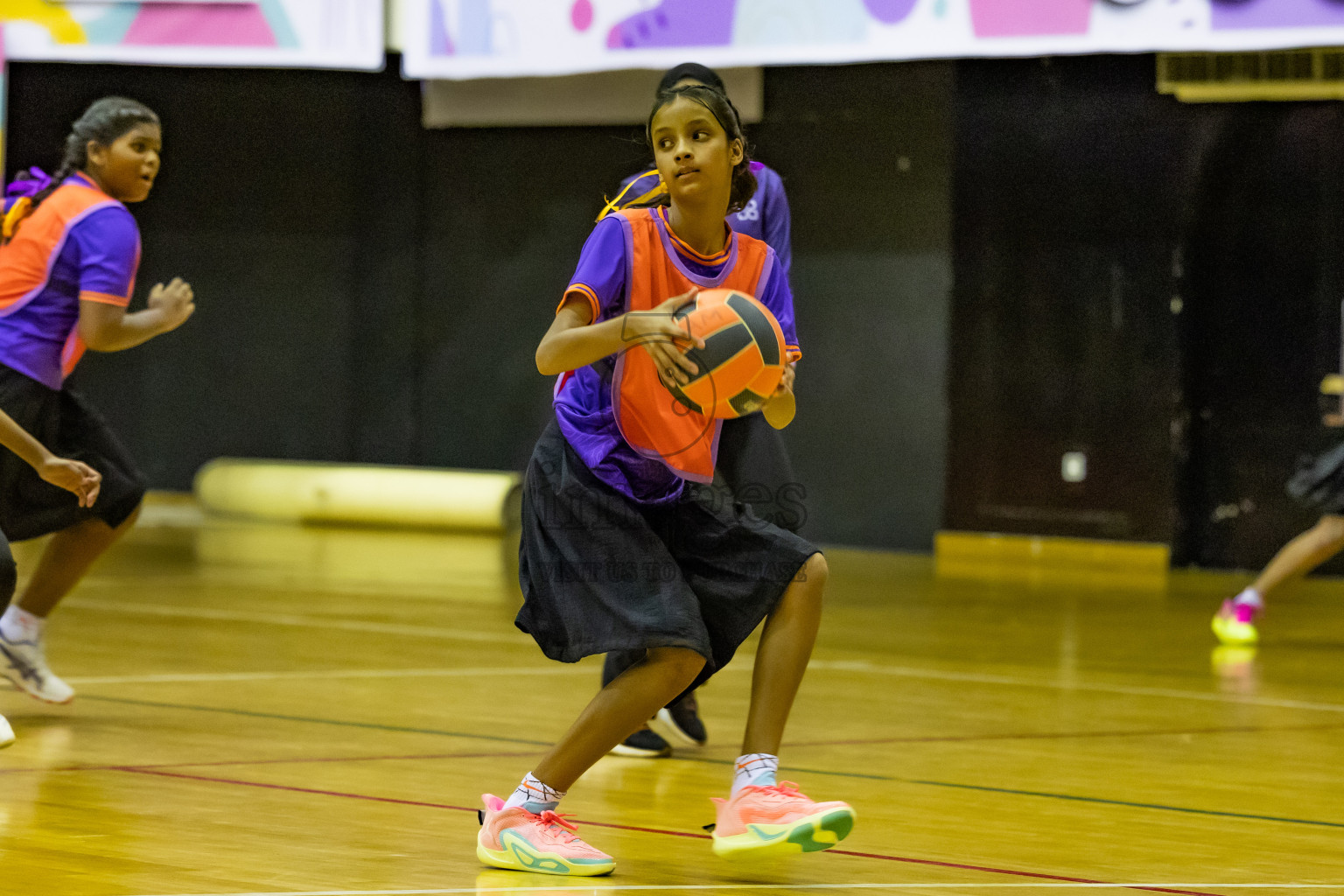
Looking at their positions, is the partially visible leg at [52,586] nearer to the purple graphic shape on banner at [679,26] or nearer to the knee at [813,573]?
the knee at [813,573]

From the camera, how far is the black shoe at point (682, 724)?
386cm

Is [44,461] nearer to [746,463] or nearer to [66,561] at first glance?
[66,561]

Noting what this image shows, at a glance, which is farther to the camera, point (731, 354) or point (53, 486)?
point (53, 486)

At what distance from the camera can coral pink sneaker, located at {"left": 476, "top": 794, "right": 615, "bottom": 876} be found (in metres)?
2.66

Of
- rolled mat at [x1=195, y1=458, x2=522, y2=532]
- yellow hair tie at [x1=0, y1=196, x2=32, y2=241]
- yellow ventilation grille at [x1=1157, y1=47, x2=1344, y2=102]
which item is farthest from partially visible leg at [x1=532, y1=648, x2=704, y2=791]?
rolled mat at [x1=195, y1=458, x2=522, y2=532]

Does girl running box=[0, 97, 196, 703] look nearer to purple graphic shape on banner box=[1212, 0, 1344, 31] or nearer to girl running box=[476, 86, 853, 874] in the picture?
girl running box=[476, 86, 853, 874]

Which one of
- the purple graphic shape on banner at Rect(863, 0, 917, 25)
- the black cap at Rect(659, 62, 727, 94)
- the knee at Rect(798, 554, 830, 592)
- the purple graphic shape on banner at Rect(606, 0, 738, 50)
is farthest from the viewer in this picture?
the purple graphic shape on banner at Rect(606, 0, 738, 50)

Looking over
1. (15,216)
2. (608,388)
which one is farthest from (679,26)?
(608,388)

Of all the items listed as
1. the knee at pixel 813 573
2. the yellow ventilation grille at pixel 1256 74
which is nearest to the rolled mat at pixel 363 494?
the yellow ventilation grille at pixel 1256 74

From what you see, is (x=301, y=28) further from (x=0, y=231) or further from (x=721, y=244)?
(x=721, y=244)

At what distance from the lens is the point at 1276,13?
7145mm

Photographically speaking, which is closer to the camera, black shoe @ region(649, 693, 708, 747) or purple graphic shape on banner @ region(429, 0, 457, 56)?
black shoe @ region(649, 693, 708, 747)

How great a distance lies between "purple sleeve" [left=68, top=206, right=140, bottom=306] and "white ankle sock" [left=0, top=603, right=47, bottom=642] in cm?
80

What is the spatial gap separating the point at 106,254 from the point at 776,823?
222 centimetres
